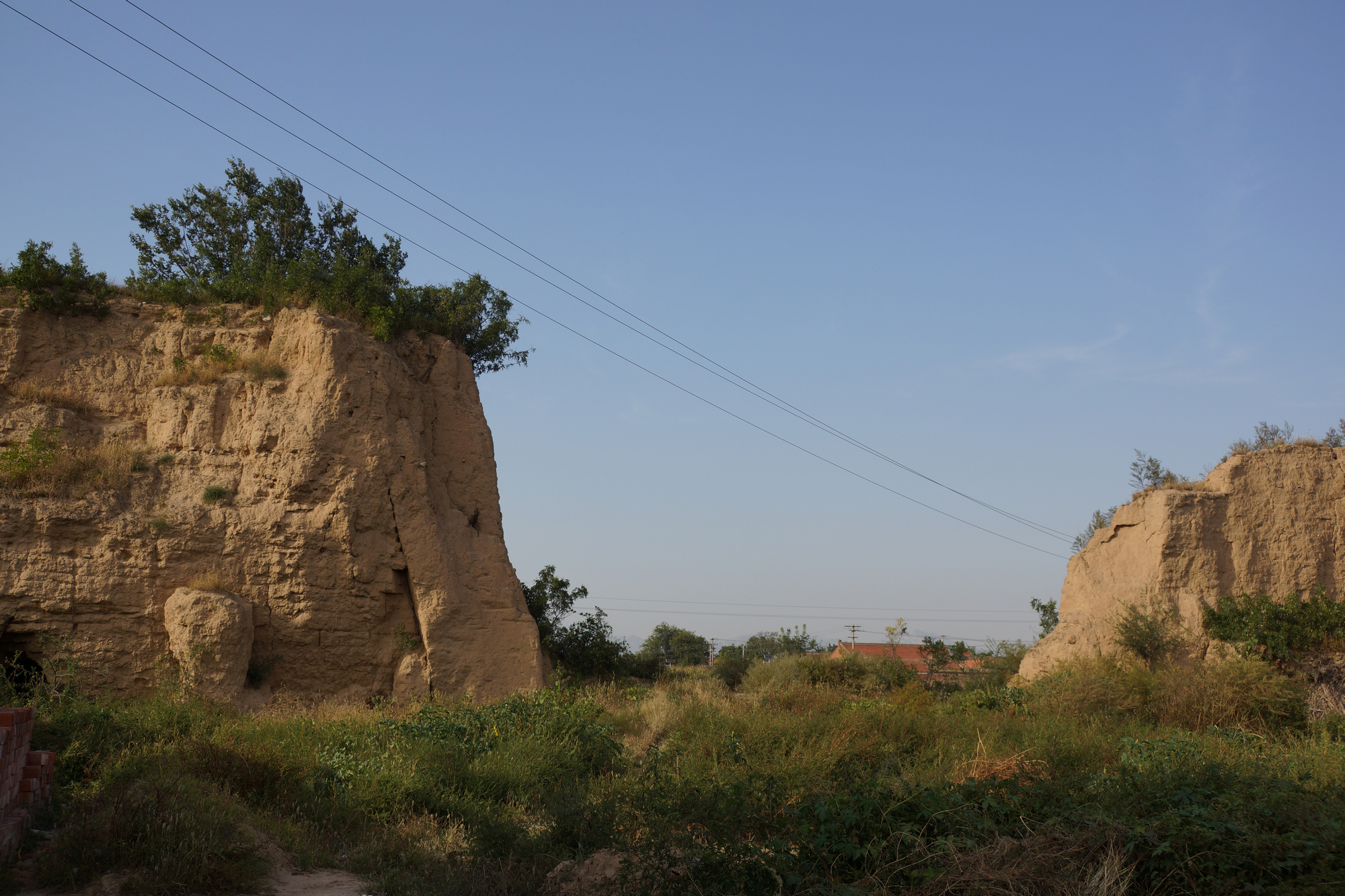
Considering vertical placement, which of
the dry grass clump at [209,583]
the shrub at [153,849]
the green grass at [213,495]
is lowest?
the shrub at [153,849]

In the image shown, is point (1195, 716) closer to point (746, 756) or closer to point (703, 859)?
point (746, 756)

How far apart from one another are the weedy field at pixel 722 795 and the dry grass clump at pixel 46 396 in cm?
506

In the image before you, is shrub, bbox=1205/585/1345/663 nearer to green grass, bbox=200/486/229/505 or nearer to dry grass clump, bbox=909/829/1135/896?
dry grass clump, bbox=909/829/1135/896

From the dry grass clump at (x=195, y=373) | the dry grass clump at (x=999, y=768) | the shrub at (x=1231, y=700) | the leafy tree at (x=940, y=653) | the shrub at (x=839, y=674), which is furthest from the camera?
the leafy tree at (x=940, y=653)

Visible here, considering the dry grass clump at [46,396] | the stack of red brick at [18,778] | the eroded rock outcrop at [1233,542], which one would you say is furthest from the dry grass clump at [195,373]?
the eroded rock outcrop at [1233,542]

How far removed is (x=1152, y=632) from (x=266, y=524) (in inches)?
563

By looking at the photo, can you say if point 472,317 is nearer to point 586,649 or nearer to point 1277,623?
point 586,649

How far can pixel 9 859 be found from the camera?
Result: 18.7ft

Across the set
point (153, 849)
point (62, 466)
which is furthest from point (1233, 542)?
point (62, 466)

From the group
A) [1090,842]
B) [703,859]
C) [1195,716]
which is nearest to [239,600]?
[703,859]

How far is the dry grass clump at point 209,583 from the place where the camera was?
1209cm

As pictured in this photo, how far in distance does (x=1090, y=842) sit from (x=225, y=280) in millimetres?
15743

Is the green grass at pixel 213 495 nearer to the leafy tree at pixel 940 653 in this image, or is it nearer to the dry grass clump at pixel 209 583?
the dry grass clump at pixel 209 583

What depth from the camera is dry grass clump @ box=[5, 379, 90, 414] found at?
42.3 feet
